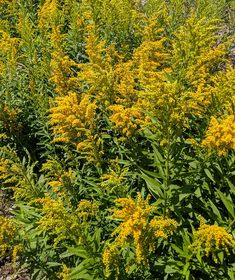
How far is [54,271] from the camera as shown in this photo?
14.6 ft

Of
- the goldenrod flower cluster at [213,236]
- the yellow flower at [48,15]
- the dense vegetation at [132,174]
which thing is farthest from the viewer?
the yellow flower at [48,15]

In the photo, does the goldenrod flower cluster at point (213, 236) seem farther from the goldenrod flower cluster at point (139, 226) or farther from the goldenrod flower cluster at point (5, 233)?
the goldenrod flower cluster at point (5, 233)

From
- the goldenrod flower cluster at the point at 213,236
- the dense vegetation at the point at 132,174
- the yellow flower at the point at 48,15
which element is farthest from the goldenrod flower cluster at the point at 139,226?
the yellow flower at the point at 48,15

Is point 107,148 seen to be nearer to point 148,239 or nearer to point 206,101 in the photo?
point 206,101

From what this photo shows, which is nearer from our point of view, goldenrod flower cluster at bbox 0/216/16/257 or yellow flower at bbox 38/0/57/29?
goldenrod flower cluster at bbox 0/216/16/257

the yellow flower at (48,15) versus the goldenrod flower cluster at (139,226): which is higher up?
the yellow flower at (48,15)

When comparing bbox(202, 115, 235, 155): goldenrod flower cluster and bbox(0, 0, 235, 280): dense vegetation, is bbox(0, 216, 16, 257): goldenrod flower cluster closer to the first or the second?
bbox(0, 0, 235, 280): dense vegetation

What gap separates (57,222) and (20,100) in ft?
10.8

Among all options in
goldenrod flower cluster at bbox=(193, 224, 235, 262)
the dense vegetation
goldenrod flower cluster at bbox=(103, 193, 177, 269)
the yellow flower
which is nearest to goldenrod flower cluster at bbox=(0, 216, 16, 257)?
the dense vegetation

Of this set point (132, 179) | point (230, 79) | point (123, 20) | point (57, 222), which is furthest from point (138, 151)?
point (123, 20)

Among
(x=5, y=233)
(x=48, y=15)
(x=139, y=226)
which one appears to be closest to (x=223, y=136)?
(x=139, y=226)

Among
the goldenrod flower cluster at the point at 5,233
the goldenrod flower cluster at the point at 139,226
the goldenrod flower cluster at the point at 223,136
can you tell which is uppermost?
the goldenrod flower cluster at the point at 223,136

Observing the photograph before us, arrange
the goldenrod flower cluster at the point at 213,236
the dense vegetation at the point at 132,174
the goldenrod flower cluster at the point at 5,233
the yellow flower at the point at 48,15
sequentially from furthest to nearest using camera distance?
the yellow flower at the point at 48,15 → the goldenrod flower cluster at the point at 5,233 → the dense vegetation at the point at 132,174 → the goldenrod flower cluster at the point at 213,236

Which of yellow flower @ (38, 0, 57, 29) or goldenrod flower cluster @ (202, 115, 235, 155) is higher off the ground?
yellow flower @ (38, 0, 57, 29)
